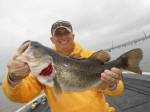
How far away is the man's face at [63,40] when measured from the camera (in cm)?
339

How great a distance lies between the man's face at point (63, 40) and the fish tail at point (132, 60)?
1439mm

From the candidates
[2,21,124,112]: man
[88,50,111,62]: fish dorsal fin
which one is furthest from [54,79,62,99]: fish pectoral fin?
[88,50,111,62]: fish dorsal fin

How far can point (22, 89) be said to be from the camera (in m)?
2.46

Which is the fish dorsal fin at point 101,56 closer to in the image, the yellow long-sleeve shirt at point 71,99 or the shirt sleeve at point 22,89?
the yellow long-sleeve shirt at point 71,99

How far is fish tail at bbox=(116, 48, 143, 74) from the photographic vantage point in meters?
2.58

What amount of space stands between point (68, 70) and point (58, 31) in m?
1.44

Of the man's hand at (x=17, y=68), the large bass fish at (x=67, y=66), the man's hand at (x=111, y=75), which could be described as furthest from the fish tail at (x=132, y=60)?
the man's hand at (x=17, y=68)

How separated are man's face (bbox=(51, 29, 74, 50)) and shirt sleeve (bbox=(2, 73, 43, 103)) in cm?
116

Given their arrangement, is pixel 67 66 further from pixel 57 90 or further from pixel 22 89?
pixel 22 89

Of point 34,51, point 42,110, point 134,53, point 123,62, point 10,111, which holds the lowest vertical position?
point 10,111

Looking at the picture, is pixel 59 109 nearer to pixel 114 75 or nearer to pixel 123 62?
pixel 114 75

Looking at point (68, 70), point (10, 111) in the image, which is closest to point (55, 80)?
point (68, 70)

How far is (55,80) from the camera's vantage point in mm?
2320

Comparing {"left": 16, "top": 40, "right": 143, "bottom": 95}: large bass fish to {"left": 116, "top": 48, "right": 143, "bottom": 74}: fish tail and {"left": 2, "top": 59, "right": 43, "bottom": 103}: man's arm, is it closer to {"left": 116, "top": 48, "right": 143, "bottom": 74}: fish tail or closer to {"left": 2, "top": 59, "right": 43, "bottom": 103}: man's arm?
Answer: {"left": 116, "top": 48, "right": 143, "bottom": 74}: fish tail
